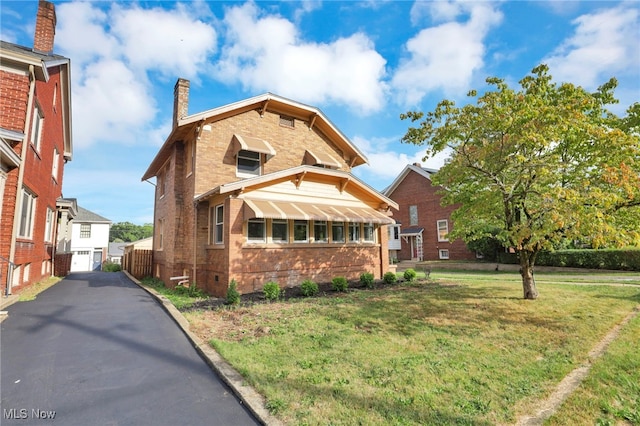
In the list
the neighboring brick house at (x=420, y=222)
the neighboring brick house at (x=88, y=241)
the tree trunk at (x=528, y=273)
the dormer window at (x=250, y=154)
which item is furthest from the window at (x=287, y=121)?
the neighboring brick house at (x=88, y=241)

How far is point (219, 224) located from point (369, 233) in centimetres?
776

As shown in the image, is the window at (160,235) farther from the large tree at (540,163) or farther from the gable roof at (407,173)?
the gable roof at (407,173)

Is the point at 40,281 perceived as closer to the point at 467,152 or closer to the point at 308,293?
the point at 308,293

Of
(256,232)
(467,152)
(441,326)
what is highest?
(467,152)

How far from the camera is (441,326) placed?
8.10 m

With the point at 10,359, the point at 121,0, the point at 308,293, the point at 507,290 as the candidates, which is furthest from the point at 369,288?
the point at 121,0

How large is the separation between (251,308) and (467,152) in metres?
8.65

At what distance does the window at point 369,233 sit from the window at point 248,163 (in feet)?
20.4

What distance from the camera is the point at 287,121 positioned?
57.5 feet

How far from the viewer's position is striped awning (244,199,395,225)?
39.3ft

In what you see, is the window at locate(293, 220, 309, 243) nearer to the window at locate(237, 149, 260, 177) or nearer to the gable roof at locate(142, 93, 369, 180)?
the window at locate(237, 149, 260, 177)

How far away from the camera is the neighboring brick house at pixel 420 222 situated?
32094 millimetres

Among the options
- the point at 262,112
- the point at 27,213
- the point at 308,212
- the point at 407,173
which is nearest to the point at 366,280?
the point at 308,212

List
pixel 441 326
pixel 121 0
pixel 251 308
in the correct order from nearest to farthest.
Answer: pixel 441 326 < pixel 251 308 < pixel 121 0
